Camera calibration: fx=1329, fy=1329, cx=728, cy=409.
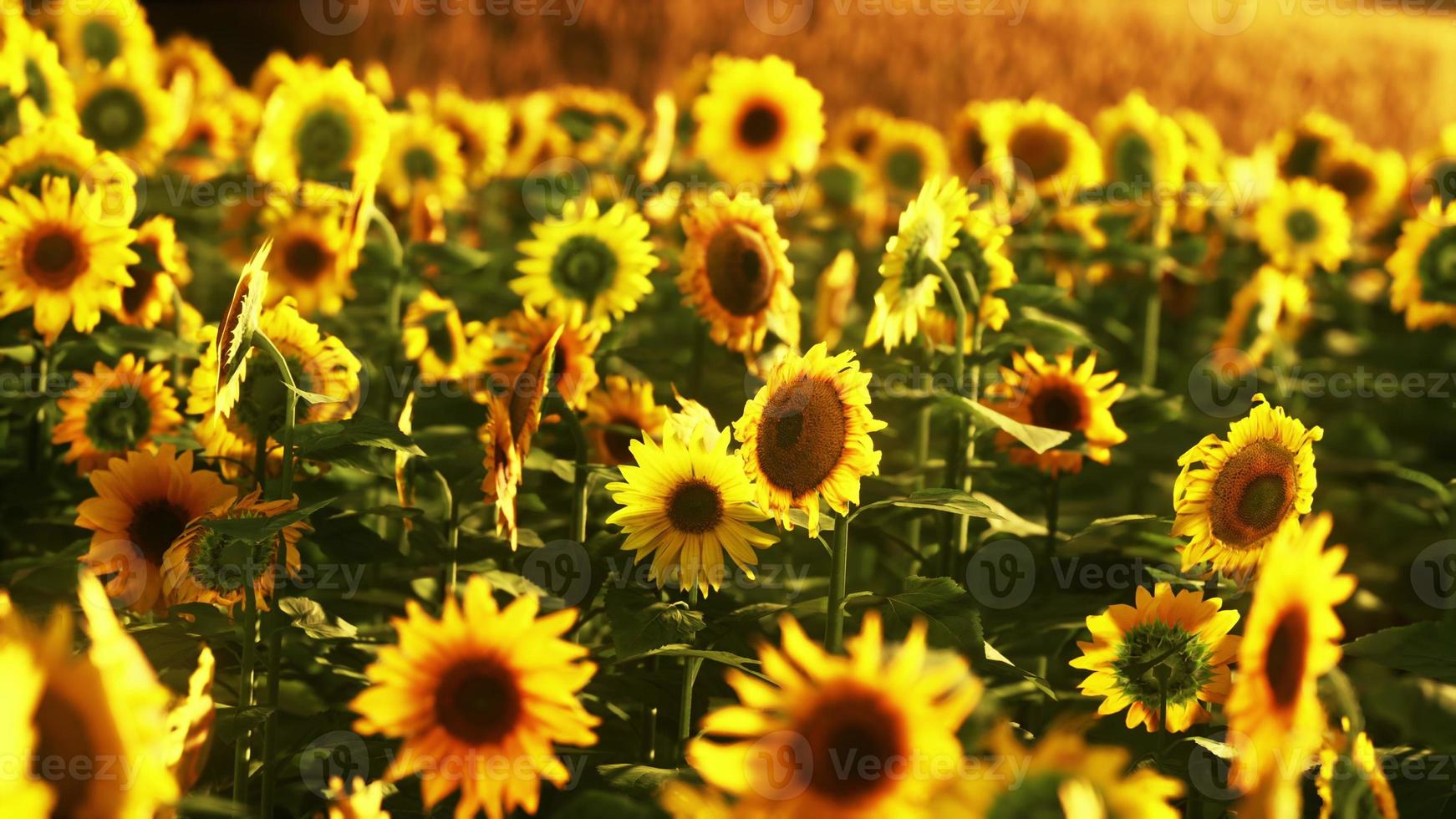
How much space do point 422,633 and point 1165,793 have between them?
58 centimetres

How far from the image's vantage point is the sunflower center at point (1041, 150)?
3.11 metres

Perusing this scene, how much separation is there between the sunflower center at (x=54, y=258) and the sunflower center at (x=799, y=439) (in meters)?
1.16

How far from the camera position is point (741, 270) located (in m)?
1.96

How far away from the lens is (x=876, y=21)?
621 cm

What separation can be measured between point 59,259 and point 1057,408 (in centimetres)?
151

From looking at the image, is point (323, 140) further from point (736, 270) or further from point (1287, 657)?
point (1287, 657)

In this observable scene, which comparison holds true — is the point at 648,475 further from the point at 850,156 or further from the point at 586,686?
the point at 850,156

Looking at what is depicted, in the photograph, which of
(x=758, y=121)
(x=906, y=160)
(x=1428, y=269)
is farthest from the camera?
(x=906, y=160)

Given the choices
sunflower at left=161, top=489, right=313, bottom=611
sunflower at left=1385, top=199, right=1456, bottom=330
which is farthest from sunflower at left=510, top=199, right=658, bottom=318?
sunflower at left=1385, top=199, right=1456, bottom=330

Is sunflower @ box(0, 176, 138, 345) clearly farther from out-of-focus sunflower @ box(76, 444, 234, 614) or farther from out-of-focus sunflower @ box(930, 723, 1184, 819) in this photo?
out-of-focus sunflower @ box(930, 723, 1184, 819)

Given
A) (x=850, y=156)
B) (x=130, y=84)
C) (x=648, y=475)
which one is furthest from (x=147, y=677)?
(x=850, y=156)

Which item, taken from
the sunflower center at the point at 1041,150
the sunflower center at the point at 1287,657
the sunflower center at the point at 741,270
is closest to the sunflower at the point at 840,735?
the sunflower center at the point at 1287,657
